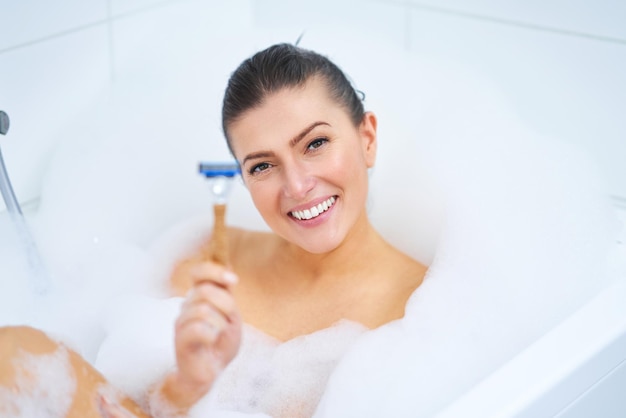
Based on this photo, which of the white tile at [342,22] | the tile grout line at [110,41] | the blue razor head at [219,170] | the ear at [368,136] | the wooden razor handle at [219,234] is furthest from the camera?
Answer: the white tile at [342,22]

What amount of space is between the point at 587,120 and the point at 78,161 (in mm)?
1051

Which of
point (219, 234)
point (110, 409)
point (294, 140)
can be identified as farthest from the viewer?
point (294, 140)

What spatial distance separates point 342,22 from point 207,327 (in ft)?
4.13

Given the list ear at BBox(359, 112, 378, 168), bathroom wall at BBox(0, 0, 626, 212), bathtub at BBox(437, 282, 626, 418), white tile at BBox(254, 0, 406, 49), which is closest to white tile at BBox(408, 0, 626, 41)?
bathroom wall at BBox(0, 0, 626, 212)

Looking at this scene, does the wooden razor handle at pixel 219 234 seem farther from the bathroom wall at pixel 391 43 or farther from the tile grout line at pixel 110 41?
the tile grout line at pixel 110 41

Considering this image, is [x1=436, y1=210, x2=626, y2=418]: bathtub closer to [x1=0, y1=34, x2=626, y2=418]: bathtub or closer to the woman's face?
[x1=0, y1=34, x2=626, y2=418]: bathtub

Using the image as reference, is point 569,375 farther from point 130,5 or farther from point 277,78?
point 130,5

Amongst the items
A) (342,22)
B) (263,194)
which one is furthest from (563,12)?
(263,194)

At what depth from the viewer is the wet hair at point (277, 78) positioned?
154cm

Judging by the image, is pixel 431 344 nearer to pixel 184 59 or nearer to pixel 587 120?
pixel 587 120

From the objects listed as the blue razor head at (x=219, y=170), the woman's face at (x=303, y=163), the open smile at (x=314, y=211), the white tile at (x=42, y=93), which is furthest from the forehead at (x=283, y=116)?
the white tile at (x=42, y=93)

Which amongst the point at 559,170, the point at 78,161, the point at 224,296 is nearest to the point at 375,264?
the point at 559,170

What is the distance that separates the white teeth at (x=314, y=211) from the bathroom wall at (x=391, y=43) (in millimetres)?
628

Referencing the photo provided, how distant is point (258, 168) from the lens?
1.54m
